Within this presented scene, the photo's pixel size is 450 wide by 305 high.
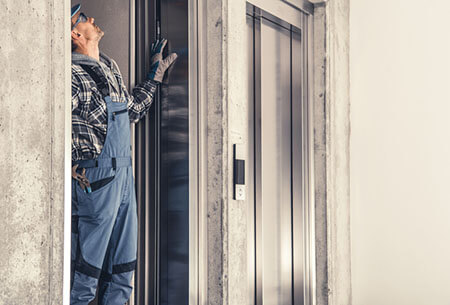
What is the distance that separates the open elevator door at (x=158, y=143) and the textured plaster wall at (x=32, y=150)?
859mm

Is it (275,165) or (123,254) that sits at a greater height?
(275,165)

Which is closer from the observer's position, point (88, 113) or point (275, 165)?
point (88, 113)

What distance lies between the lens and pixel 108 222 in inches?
74.4

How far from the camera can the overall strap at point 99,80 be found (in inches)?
75.4

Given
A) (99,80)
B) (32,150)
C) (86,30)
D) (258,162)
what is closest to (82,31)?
(86,30)

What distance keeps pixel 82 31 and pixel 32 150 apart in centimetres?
92

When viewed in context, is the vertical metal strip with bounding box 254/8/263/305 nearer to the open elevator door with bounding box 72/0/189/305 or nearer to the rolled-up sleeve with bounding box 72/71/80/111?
the open elevator door with bounding box 72/0/189/305

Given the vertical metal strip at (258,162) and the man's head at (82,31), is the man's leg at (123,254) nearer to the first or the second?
the man's head at (82,31)

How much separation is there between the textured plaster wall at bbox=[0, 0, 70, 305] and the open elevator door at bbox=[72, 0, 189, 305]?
859mm

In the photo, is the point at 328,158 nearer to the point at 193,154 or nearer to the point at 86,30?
the point at 193,154
